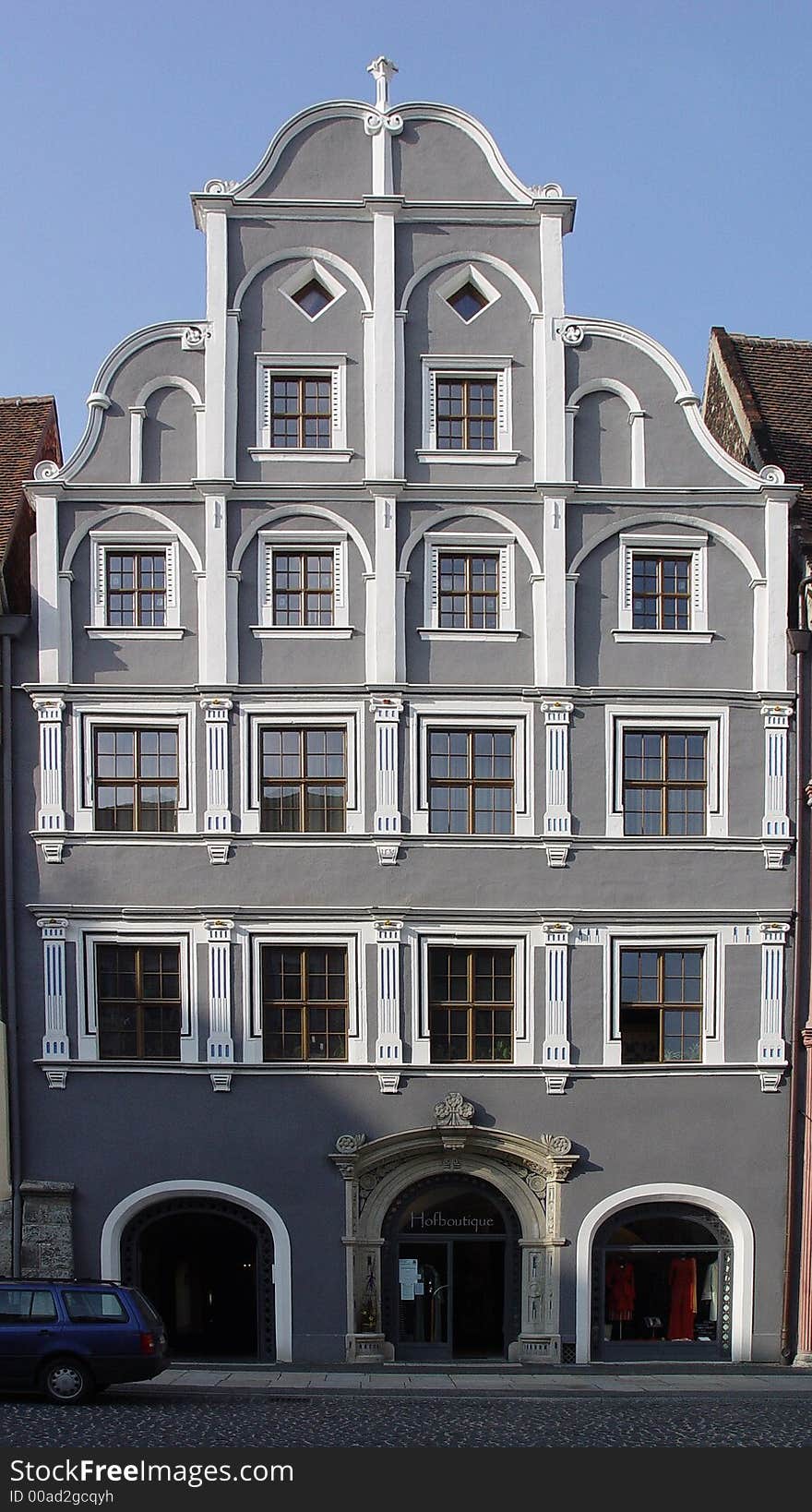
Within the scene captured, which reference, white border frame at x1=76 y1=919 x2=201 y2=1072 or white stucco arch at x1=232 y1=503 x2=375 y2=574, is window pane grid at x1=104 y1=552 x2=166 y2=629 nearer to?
white stucco arch at x1=232 y1=503 x2=375 y2=574

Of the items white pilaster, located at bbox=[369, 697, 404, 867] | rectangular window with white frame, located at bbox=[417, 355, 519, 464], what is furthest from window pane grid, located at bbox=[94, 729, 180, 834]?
rectangular window with white frame, located at bbox=[417, 355, 519, 464]

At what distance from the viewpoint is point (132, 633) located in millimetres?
24469

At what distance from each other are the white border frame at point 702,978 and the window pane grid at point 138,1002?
6590mm

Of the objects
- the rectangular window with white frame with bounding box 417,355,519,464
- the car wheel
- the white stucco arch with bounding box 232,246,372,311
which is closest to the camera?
the car wheel

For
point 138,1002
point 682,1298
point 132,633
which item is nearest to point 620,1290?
point 682,1298

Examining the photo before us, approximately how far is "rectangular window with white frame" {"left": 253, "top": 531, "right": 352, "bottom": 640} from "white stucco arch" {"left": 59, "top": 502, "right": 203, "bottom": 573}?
3.50 ft

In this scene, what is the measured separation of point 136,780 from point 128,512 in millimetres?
4188

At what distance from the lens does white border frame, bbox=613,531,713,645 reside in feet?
80.9

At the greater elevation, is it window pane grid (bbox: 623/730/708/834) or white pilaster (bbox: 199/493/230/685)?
white pilaster (bbox: 199/493/230/685)

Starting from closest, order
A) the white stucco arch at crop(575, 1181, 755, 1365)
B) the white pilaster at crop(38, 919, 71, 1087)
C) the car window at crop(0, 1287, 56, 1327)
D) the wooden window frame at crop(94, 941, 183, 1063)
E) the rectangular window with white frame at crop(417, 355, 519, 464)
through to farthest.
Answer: the car window at crop(0, 1287, 56, 1327)
the white stucco arch at crop(575, 1181, 755, 1365)
the white pilaster at crop(38, 919, 71, 1087)
the wooden window frame at crop(94, 941, 183, 1063)
the rectangular window with white frame at crop(417, 355, 519, 464)

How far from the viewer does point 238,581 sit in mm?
24500

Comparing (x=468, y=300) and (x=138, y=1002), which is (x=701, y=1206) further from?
(x=468, y=300)

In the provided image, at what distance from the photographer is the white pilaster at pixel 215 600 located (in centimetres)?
2423

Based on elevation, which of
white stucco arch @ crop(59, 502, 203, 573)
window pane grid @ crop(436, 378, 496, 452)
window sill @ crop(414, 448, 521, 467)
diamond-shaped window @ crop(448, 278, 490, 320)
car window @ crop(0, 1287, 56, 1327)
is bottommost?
car window @ crop(0, 1287, 56, 1327)
